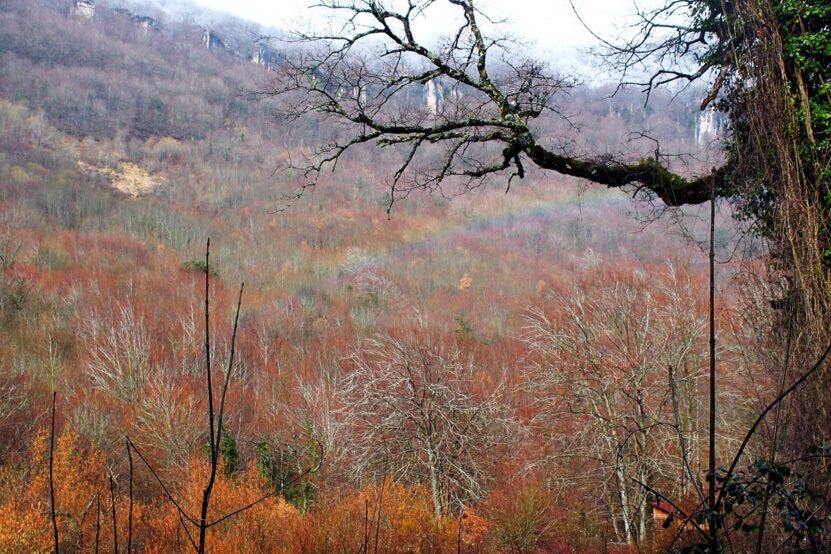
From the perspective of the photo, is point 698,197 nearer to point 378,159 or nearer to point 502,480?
point 502,480

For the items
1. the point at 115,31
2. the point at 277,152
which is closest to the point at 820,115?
the point at 277,152

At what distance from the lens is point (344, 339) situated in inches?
1737

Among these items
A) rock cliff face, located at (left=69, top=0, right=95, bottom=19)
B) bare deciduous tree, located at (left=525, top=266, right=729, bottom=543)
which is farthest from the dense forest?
rock cliff face, located at (left=69, top=0, right=95, bottom=19)

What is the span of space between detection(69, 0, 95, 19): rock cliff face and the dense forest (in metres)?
1.02

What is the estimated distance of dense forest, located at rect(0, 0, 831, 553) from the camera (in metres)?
5.44

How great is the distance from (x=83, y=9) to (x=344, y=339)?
9104 centimetres

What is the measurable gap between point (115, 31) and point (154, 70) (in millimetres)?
13424

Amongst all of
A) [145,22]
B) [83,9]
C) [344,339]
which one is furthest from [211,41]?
[344,339]

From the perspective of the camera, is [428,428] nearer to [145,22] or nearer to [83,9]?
[83,9]

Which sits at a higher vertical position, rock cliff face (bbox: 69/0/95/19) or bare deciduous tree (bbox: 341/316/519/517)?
rock cliff face (bbox: 69/0/95/19)

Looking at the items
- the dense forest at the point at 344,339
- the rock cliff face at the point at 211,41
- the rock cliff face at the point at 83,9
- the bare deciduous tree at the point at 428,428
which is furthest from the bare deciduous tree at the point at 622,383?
the rock cliff face at the point at 83,9

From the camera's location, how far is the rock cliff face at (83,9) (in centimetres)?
9912

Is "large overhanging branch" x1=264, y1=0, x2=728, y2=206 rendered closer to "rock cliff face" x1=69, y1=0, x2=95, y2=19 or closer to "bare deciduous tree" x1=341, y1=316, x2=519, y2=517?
"bare deciduous tree" x1=341, y1=316, x2=519, y2=517

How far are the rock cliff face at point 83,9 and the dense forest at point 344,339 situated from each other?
1017mm
